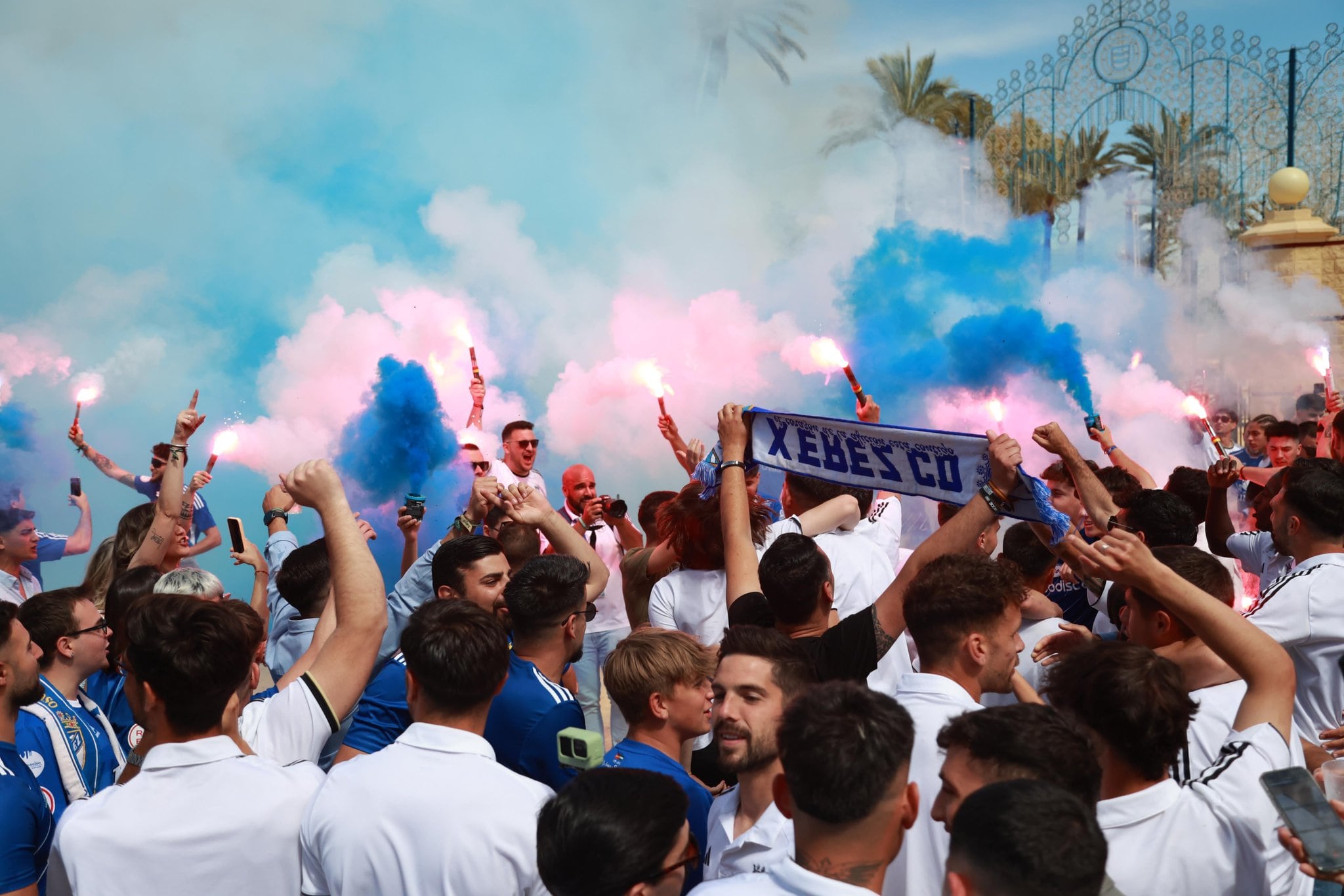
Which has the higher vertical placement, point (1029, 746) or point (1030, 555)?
point (1029, 746)

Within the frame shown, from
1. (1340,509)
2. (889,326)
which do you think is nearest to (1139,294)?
(889,326)

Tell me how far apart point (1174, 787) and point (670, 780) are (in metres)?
1.13

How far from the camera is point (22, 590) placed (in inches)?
249

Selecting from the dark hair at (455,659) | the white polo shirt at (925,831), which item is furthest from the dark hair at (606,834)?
the white polo shirt at (925,831)

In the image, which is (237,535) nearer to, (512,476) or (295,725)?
(295,725)

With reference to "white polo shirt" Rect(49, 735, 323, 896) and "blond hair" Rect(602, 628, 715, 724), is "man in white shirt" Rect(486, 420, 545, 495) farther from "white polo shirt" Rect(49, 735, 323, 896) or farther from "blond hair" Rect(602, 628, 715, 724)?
"white polo shirt" Rect(49, 735, 323, 896)

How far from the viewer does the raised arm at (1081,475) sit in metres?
4.41

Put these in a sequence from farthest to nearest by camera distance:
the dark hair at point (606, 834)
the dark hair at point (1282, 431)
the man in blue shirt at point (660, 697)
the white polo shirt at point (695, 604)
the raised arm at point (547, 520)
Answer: the dark hair at point (1282, 431) → the white polo shirt at point (695, 604) → the raised arm at point (547, 520) → the man in blue shirt at point (660, 697) → the dark hair at point (606, 834)

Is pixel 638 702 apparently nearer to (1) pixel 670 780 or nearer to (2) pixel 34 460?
(1) pixel 670 780

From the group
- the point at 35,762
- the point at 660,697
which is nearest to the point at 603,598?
the point at 660,697

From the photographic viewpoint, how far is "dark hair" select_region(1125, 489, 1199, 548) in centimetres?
522

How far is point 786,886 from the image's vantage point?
2.14m

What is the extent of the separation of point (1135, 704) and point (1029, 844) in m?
0.84

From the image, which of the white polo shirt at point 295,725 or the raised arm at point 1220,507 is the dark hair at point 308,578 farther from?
the raised arm at point 1220,507
